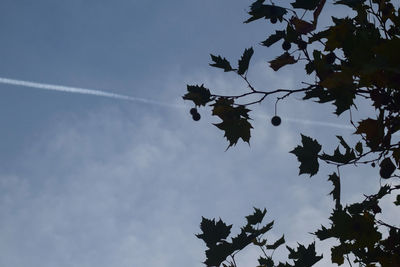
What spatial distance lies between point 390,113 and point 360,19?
0.94 meters

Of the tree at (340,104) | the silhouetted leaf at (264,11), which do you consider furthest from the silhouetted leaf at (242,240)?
the silhouetted leaf at (264,11)

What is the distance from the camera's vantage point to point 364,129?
3.05 metres

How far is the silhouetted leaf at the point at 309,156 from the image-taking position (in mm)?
3572

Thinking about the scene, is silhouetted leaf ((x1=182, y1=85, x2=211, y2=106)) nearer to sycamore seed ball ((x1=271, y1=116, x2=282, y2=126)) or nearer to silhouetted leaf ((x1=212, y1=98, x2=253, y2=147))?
silhouetted leaf ((x1=212, y1=98, x2=253, y2=147))

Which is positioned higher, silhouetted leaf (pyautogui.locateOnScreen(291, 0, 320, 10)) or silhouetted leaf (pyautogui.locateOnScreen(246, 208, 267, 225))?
silhouetted leaf (pyautogui.locateOnScreen(291, 0, 320, 10))

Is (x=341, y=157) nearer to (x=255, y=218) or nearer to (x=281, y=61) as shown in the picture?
(x=281, y=61)

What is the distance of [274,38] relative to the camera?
4.09 m

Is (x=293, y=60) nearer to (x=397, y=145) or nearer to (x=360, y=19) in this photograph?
(x=360, y=19)

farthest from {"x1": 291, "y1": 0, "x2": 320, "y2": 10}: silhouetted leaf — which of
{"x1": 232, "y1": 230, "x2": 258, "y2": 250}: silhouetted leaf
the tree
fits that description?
{"x1": 232, "y1": 230, "x2": 258, "y2": 250}: silhouetted leaf

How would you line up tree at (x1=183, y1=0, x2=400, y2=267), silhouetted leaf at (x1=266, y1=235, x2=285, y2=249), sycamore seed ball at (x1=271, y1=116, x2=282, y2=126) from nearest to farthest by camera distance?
tree at (x1=183, y1=0, x2=400, y2=267) < sycamore seed ball at (x1=271, y1=116, x2=282, y2=126) < silhouetted leaf at (x1=266, y1=235, x2=285, y2=249)

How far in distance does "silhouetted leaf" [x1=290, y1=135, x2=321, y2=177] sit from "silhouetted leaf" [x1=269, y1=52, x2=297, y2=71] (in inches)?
29.5

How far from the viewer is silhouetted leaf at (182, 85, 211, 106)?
392cm

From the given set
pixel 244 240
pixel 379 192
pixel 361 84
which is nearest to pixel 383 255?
pixel 379 192

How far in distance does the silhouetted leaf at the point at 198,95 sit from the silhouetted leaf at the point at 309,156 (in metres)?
0.96
